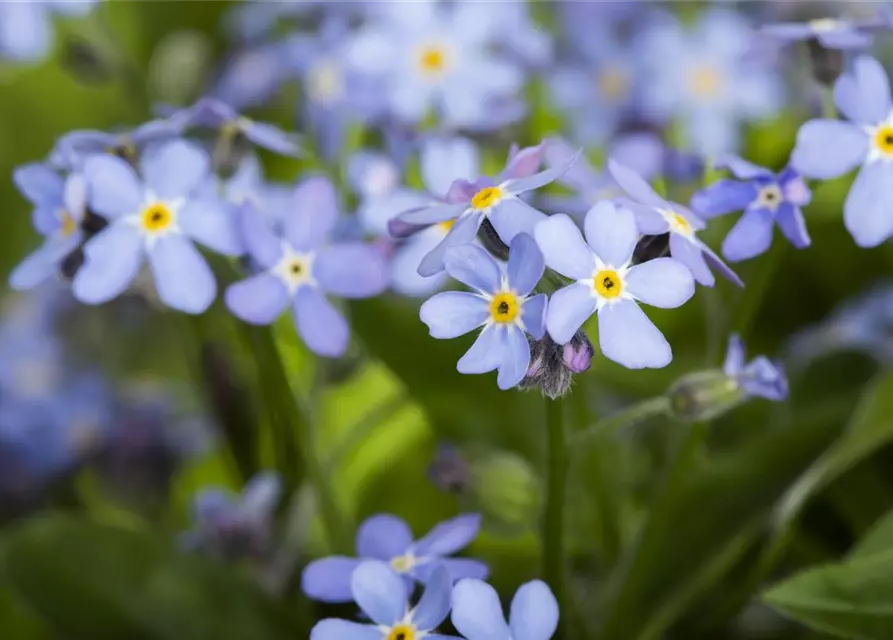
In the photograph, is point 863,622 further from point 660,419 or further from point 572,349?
point 660,419

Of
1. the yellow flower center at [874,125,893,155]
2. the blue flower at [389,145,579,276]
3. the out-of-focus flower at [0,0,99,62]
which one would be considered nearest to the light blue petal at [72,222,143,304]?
the blue flower at [389,145,579,276]

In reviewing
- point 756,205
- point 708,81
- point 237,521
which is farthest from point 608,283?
point 708,81

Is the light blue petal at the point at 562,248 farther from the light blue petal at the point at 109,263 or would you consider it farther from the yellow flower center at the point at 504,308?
the light blue petal at the point at 109,263

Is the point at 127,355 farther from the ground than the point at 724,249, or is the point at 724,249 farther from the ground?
the point at 127,355

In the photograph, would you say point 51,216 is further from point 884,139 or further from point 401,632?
point 884,139

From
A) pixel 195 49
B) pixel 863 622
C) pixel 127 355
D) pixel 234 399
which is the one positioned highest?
pixel 195 49

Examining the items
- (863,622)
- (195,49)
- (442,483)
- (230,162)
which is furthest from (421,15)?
(863,622)

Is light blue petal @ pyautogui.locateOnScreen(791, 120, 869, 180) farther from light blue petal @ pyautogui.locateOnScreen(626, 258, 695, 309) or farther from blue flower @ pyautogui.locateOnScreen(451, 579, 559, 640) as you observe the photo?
blue flower @ pyautogui.locateOnScreen(451, 579, 559, 640)

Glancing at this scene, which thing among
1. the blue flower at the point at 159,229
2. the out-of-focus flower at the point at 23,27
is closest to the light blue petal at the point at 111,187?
the blue flower at the point at 159,229
